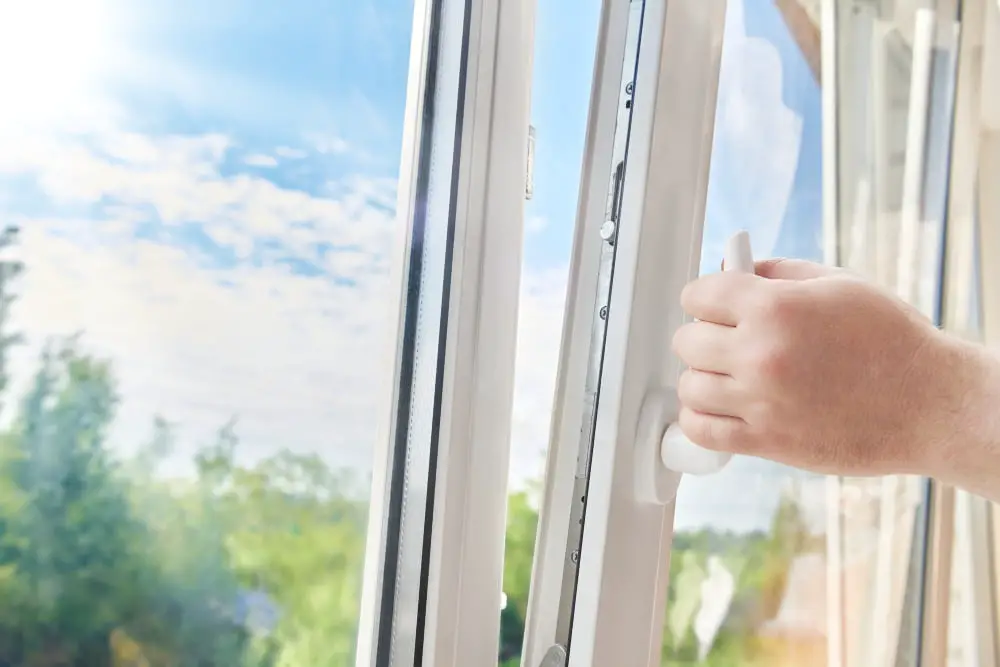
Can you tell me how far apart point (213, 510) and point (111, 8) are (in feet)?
1.37

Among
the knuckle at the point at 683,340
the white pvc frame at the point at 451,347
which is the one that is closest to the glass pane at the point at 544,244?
the white pvc frame at the point at 451,347

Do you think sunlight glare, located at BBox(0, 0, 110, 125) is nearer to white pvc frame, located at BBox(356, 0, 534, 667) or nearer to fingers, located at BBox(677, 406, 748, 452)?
white pvc frame, located at BBox(356, 0, 534, 667)

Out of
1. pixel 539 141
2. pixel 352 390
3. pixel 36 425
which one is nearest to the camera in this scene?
pixel 36 425

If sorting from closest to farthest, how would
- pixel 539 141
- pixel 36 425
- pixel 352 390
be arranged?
pixel 36 425 → pixel 352 390 → pixel 539 141

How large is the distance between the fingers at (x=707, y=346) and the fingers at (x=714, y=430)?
4cm

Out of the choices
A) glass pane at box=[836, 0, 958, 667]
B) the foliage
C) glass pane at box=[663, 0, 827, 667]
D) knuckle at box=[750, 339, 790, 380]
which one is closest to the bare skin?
knuckle at box=[750, 339, 790, 380]

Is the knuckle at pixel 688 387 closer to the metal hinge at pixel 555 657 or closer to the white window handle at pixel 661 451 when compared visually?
the white window handle at pixel 661 451

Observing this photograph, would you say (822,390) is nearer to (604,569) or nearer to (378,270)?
(604,569)

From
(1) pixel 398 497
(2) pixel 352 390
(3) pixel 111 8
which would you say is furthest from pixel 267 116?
(1) pixel 398 497

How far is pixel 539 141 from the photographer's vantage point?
0.96 metres

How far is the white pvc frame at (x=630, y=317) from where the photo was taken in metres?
0.78

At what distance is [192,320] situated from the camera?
2.28ft

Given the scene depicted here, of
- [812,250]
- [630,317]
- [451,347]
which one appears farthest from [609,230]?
[812,250]

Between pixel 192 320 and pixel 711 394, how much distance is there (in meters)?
0.44
